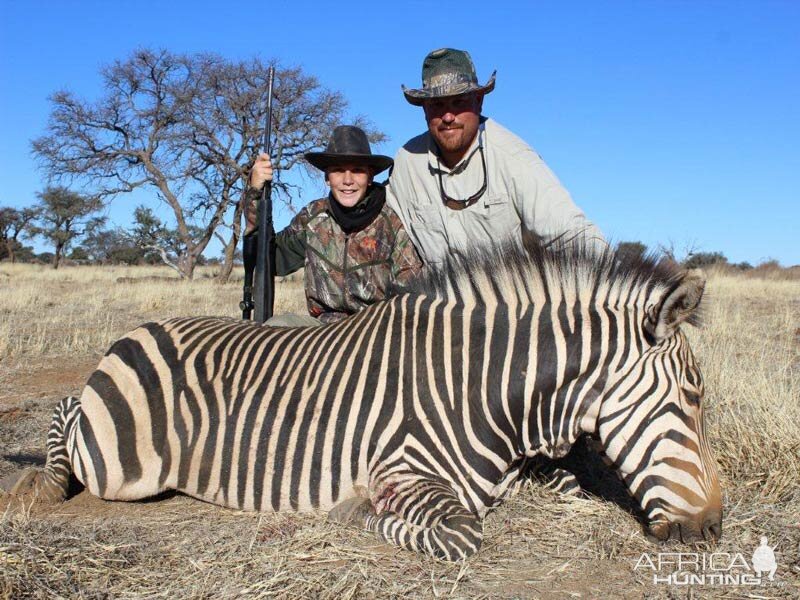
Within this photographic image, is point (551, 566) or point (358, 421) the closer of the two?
point (551, 566)

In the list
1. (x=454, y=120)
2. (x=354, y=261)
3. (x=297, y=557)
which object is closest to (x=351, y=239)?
(x=354, y=261)

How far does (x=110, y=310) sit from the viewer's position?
10.7m

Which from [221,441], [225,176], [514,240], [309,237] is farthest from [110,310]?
[225,176]

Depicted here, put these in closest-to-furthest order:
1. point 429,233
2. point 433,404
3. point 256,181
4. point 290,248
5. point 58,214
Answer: point 433,404, point 429,233, point 256,181, point 290,248, point 58,214

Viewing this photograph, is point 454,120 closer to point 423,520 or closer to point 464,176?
point 464,176

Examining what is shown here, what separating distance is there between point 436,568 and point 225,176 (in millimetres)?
22125

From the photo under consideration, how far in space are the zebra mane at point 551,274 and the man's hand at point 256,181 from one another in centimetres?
204

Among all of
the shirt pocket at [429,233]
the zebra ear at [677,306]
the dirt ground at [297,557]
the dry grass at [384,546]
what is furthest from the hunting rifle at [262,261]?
the zebra ear at [677,306]

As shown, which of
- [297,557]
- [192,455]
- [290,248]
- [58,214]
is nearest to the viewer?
[297,557]

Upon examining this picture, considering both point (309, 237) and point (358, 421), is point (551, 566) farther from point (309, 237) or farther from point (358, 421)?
point (309, 237)

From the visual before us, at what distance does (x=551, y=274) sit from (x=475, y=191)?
1.58m

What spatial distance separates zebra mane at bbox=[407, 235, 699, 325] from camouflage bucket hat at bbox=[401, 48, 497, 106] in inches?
55.6

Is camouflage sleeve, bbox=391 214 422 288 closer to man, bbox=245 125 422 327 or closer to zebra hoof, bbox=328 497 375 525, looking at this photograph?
man, bbox=245 125 422 327

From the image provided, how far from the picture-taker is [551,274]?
2768 millimetres
